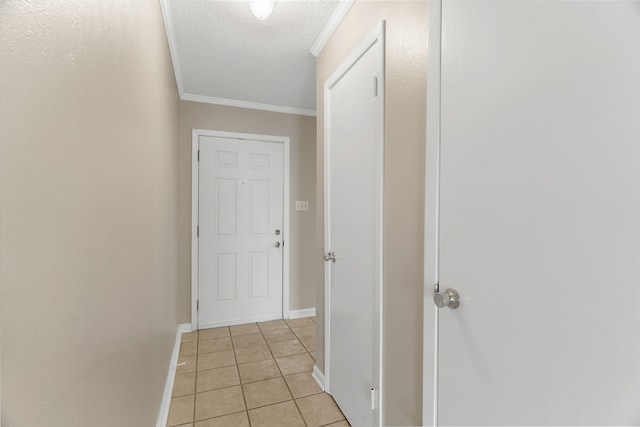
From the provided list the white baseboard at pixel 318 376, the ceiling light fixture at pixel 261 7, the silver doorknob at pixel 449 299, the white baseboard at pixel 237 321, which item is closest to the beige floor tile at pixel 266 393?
the white baseboard at pixel 318 376

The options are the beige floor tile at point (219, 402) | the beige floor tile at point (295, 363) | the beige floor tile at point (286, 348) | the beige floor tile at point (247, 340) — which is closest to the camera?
the beige floor tile at point (219, 402)

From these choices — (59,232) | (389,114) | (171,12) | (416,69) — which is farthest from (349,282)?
(171,12)

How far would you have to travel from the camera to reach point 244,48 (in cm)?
213

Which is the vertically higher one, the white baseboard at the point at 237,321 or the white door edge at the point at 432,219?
the white door edge at the point at 432,219

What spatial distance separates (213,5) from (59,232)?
5.77ft

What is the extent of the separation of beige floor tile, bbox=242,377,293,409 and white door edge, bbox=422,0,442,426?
4.00ft

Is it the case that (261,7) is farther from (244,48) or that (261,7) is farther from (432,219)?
(432,219)

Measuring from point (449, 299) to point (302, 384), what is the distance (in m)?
1.61

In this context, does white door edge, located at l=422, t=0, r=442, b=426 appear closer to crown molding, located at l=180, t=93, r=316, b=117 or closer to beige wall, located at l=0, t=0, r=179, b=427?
beige wall, located at l=0, t=0, r=179, b=427

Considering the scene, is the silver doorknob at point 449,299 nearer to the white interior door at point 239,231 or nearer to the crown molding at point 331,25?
the crown molding at point 331,25

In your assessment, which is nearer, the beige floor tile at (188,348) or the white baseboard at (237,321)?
the beige floor tile at (188,348)

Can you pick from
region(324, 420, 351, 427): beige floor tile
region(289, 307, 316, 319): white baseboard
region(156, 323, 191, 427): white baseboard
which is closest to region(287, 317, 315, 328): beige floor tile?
region(289, 307, 316, 319): white baseboard

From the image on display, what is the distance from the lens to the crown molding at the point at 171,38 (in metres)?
1.67

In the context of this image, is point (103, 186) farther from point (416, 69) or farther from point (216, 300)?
point (216, 300)
